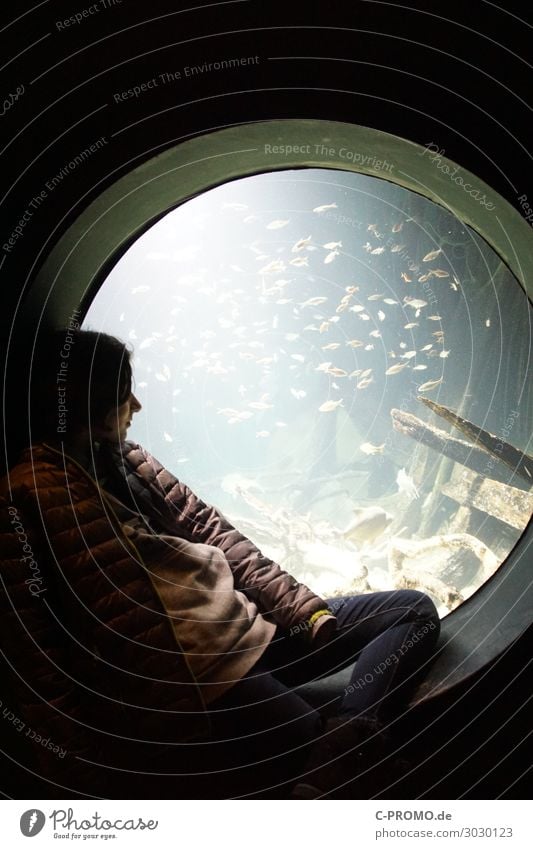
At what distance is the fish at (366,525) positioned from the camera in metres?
5.50

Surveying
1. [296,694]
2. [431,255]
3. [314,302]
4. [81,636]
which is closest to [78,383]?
[81,636]

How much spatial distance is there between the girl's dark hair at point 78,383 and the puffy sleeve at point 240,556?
28cm

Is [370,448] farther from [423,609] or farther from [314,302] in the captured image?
[423,609]

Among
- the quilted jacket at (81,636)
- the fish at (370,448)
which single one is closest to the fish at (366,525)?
the fish at (370,448)

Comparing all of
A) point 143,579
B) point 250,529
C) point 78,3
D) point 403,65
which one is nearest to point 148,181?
point 78,3

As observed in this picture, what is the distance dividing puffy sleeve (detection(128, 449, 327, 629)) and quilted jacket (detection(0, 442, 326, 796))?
0.26 metres

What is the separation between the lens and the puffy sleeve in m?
1.79

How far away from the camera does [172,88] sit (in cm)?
162

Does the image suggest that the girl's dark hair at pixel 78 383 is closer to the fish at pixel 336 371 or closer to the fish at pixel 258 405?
the fish at pixel 336 371

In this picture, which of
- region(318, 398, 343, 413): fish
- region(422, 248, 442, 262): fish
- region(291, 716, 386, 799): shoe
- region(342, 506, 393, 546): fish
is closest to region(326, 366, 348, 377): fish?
region(318, 398, 343, 413): fish

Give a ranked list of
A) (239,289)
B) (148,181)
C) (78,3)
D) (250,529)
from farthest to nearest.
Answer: (250,529)
(239,289)
(148,181)
(78,3)

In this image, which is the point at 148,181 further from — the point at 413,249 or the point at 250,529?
the point at 250,529

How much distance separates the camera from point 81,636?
1.51m

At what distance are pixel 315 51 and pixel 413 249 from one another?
3809 millimetres
